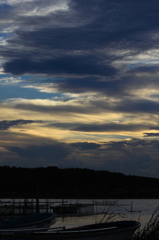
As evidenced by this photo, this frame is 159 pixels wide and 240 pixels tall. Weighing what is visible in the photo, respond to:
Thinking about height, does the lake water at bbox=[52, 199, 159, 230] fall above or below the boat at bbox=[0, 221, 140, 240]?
below

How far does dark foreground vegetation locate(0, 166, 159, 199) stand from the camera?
148500 millimetres

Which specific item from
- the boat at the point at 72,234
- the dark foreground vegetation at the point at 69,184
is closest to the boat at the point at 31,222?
the boat at the point at 72,234

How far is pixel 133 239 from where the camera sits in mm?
14703

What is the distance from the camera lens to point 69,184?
15712 centimetres

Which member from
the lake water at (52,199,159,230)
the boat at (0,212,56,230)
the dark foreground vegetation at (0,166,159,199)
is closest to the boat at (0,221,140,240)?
the lake water at (52,199,159,230)

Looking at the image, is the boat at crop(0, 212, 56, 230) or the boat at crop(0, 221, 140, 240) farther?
the boat at crop(0, 212, 56, 230)

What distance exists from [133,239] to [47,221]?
31.1ft

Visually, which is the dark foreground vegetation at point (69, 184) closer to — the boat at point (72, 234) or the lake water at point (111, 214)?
the lake water at point (111, 214)

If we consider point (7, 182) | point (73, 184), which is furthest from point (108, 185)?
point (7, 182)

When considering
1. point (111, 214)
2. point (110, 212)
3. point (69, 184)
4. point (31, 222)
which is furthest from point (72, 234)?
point (69, 184)

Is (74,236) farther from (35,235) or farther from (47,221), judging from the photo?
(47,221)

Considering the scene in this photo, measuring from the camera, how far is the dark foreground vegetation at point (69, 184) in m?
148

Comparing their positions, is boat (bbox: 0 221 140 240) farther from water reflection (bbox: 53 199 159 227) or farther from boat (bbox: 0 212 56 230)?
boat (bbox: 0 212 56 230)

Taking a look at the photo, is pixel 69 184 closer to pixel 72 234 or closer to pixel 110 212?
pixel 110 212
